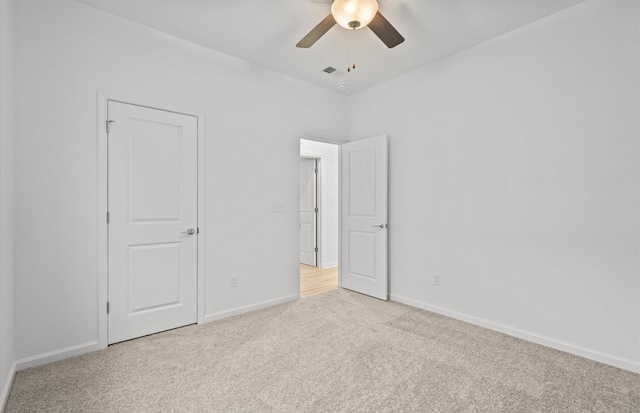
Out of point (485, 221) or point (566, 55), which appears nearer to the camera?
point (566, 55)

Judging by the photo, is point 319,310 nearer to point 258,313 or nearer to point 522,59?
point 258,313

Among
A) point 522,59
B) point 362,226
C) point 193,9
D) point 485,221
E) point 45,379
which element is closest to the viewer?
point 45,379

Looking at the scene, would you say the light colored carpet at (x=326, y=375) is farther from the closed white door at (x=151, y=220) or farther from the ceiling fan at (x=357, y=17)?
the ceiling fan at (x=357, y=17)

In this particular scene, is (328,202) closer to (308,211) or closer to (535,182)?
(308,211)

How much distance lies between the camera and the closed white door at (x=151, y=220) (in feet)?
8.55

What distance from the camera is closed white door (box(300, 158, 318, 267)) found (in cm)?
582

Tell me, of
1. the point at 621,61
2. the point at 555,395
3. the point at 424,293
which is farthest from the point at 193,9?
the point at 555,395

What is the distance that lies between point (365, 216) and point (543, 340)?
2.17 m

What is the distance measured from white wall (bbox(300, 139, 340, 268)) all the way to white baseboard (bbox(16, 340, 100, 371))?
3759 mm

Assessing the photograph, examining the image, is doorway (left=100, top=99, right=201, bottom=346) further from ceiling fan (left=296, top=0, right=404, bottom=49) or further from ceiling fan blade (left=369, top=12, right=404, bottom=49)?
ceiling fan blade (left=369, top=12, right=404, bottom=49)

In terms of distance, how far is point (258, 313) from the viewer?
336 centimetres

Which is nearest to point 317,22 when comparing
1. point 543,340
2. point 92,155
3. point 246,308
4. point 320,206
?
point 92,155

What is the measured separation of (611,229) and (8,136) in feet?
14.0

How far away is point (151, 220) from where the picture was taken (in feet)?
9.16
